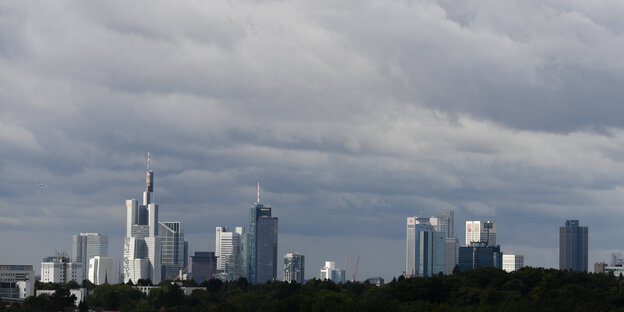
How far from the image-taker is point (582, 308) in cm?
14700

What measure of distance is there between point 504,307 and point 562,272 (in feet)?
163

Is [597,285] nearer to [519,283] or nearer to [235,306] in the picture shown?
[519,283]

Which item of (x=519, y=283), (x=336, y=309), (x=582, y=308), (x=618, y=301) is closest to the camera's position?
(x=582, y=308)

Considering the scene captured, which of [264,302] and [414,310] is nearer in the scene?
[414,310]

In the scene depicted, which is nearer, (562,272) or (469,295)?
(469,295)

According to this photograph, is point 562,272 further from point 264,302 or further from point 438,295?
point 264,302

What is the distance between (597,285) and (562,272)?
268 inches

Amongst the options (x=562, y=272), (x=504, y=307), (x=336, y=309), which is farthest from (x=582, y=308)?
(x=562, y=272)

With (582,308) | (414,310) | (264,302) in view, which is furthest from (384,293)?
(582,308)

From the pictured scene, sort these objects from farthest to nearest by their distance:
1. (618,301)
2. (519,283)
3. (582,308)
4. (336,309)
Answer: (519,283) < (618,301) < (336,309) < (582,308)

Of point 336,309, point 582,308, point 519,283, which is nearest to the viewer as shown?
point 582,308

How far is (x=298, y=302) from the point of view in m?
177

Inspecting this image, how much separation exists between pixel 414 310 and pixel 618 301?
4069cm

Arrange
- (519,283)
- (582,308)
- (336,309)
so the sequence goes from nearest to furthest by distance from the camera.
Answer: (582,308) < (336,309) < (519,283)
